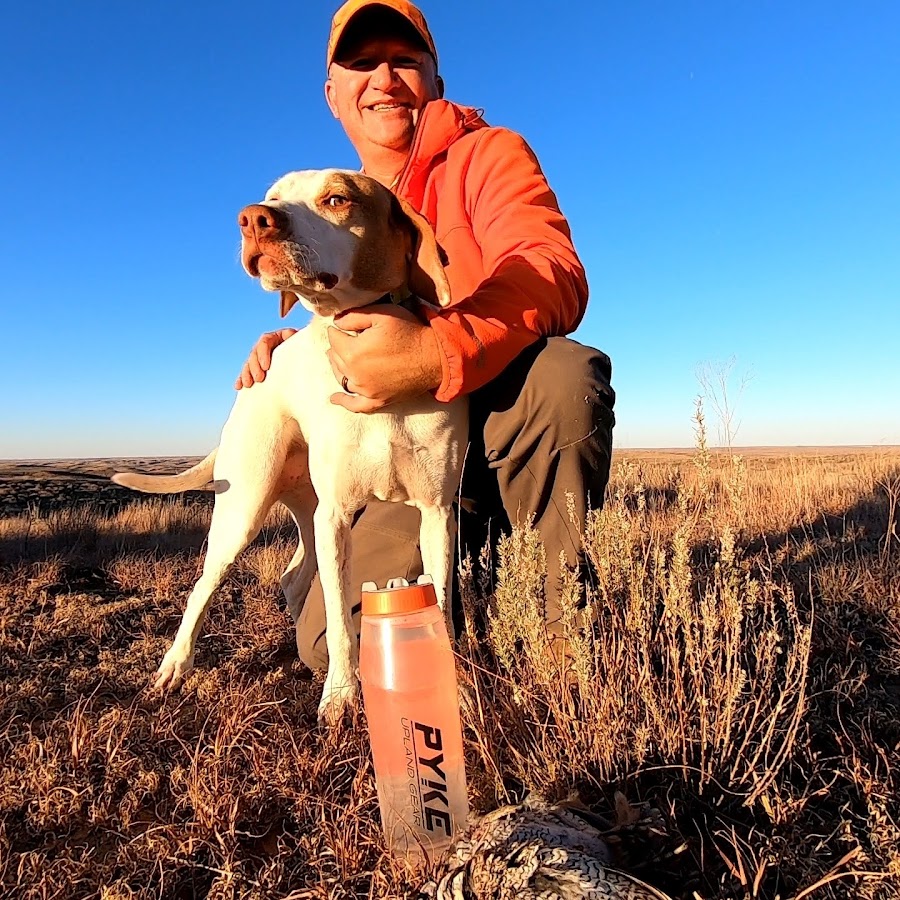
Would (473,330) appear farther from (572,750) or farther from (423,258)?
(572,750)

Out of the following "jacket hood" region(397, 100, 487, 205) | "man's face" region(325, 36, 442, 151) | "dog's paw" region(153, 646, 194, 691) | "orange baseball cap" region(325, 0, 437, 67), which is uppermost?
"orange baseball cap" region(325, 0, 437, 67)

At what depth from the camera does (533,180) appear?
238cm

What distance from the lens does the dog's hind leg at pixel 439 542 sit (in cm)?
229

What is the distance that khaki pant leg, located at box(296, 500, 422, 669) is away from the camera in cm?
279

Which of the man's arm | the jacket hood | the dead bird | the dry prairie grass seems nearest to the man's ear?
the jacket hood

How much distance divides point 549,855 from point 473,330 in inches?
49.3

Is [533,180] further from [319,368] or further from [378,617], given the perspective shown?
[378,617]

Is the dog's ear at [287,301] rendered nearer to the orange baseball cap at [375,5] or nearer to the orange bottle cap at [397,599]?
the orange baseball cap at [375,5]

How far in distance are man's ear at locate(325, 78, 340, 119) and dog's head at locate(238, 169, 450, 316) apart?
1112 millimetres

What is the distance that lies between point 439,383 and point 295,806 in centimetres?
114

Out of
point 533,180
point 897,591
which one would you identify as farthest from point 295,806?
point 897,591

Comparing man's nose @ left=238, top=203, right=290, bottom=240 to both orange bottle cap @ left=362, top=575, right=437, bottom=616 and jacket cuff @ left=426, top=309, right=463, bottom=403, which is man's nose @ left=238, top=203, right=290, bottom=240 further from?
orange bottle cap @ left=362, top=575, right=437, bottom=616

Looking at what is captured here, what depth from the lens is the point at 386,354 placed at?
1940 mm

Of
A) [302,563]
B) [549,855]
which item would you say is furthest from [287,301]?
[549,855]
